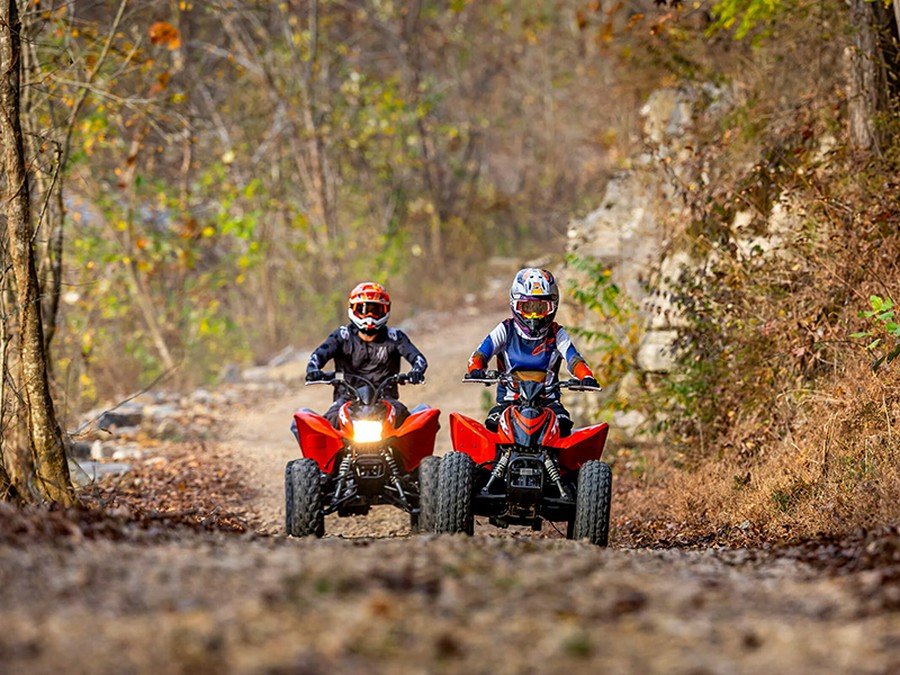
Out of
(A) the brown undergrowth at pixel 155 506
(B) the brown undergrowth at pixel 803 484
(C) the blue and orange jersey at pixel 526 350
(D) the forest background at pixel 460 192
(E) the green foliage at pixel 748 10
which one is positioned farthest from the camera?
(E) the green foliage at pixel 748 10

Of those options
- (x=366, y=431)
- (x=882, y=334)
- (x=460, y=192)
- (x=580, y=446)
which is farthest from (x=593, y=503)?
(x=460, y=192)

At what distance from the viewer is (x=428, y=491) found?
339 inches

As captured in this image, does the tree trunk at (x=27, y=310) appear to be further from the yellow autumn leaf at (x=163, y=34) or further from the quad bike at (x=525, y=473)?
the yellow autumn leaf at (x=163, y=34)

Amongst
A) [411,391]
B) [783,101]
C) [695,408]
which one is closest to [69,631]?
[695,408]

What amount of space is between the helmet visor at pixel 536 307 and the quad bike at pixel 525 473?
0.64 m

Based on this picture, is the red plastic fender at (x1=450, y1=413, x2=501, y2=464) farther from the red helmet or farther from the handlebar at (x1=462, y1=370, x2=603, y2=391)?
the red helmet

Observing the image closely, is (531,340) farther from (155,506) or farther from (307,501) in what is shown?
(155,506)

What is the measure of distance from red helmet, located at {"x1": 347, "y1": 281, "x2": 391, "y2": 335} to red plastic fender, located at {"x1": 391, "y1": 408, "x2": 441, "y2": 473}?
0.97 metres

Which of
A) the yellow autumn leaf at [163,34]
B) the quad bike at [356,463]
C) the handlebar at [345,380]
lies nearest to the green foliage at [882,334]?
the quad bike at [356,463]

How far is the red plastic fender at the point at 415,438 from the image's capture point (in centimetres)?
916

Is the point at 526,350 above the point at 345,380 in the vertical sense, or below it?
above

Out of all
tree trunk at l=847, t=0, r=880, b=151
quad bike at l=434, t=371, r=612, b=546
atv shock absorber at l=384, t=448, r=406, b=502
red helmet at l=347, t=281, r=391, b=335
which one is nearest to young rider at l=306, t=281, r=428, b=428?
red helmet at l=347, t=281, r=391, b=335

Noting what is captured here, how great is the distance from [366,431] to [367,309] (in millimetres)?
1164

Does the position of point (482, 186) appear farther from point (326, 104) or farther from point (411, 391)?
point (411, 391)
